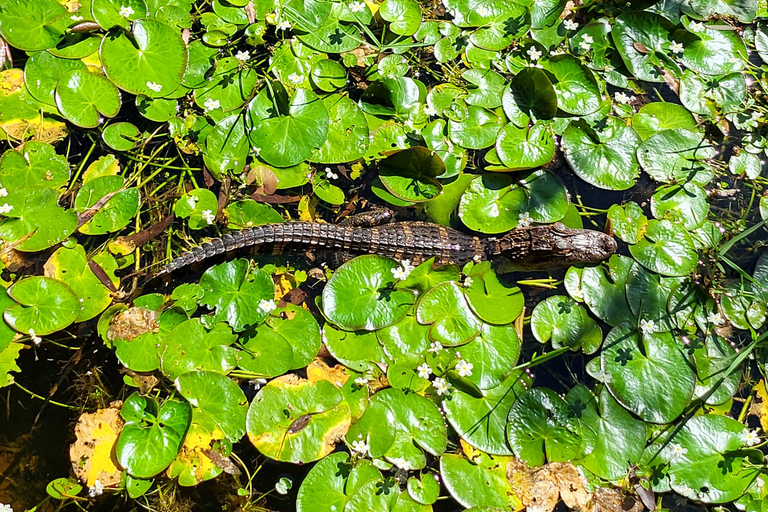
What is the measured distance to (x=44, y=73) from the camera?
357cm

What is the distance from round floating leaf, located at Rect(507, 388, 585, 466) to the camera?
2.86 m

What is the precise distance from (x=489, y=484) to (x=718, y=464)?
1.34m

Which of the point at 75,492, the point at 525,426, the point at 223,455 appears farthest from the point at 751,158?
the point at 75,492

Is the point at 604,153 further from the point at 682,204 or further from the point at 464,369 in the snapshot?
the point at 464,369

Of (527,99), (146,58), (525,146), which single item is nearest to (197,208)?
(146,58)

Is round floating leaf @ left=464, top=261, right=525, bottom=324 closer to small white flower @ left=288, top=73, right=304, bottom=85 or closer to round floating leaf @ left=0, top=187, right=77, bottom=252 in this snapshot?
small white flower @ left=288, top=73, right=304, bottom=85

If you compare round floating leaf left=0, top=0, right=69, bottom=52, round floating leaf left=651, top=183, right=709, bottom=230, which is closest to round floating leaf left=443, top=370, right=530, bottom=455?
round floating leaf left=651, top=183, right=709, bottom=230

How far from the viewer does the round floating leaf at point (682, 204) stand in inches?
143

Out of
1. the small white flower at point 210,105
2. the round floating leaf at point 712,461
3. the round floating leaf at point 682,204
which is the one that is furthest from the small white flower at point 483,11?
the round floating leaf at point 712,461

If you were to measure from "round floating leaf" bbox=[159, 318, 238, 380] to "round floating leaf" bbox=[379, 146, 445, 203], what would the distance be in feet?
5.05

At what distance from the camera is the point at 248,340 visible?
3.08m

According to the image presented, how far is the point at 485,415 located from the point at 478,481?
36cm

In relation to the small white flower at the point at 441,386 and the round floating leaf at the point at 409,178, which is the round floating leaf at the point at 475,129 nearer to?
the round floating leaf at the point at 409,178

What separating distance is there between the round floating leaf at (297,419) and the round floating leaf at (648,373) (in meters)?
1.63
